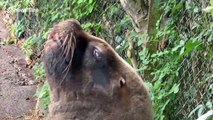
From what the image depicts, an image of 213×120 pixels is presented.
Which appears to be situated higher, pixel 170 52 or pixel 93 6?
pixel 93 6

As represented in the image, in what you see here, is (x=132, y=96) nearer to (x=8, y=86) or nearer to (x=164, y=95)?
(x=164, y=95)

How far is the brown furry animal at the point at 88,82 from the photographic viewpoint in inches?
92.7

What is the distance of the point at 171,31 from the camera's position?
4.46 m

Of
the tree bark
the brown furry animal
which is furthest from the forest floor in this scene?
the brown furry animal

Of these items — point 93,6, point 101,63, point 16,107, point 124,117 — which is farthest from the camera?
point 16,107

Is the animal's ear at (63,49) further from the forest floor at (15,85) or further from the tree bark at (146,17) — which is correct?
the forest floor at (15,85)

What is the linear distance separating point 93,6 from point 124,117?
4.17m

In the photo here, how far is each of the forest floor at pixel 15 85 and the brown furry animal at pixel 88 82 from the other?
4.76 metres

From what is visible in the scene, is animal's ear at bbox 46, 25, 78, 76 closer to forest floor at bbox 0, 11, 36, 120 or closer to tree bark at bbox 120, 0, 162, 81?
tree bark at bbox 120, 0, 162, 81

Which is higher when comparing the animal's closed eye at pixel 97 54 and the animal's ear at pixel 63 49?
the animal's ear at pixel 63 49

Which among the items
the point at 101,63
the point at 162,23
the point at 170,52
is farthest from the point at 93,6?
the point at 101,63

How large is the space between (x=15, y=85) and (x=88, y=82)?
6070mm

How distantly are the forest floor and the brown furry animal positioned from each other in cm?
476

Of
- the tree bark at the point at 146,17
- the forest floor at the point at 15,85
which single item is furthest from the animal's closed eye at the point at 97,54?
the forest floor at the point at 15,85
